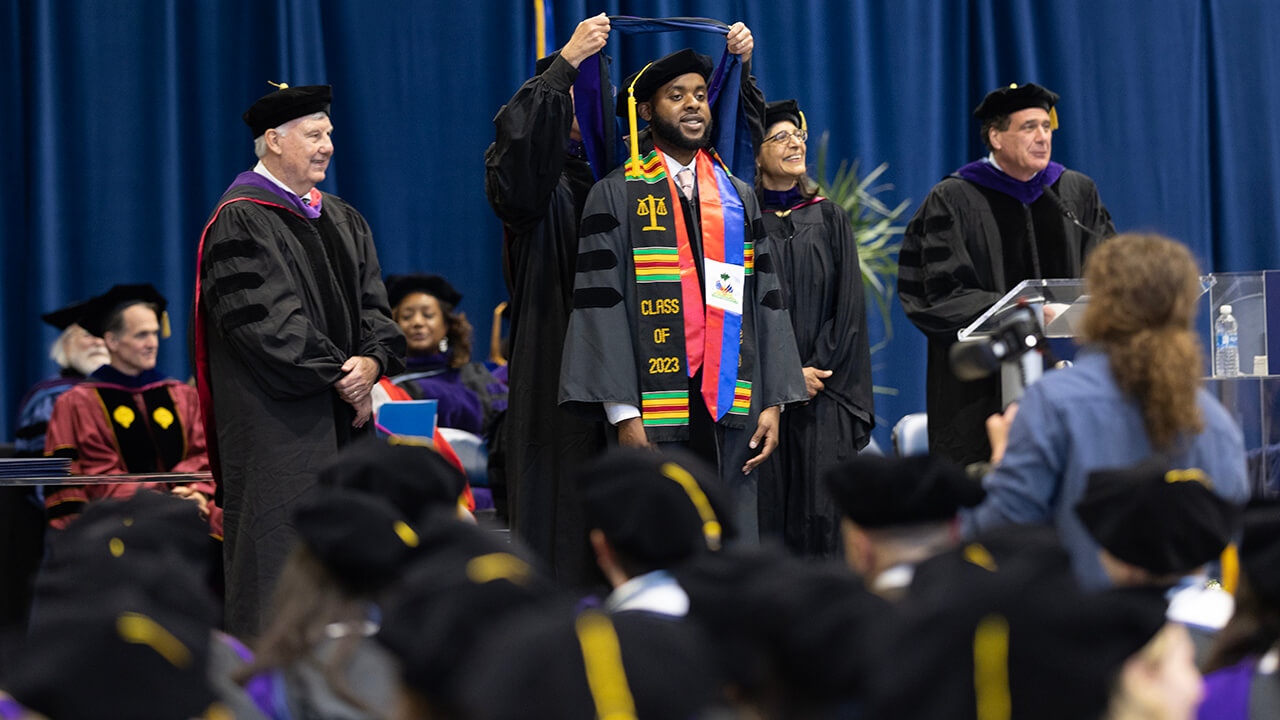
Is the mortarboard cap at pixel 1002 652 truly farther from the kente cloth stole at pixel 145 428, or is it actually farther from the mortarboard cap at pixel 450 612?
the kente cloth stole at pixel 145 428

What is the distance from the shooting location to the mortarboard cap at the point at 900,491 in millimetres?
2551

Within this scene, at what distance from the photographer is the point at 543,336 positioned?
467 centimetres

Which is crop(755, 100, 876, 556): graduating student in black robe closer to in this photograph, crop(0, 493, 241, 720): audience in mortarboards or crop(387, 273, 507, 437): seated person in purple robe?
crop(387, 273, 507, 437): seated person in purple robe

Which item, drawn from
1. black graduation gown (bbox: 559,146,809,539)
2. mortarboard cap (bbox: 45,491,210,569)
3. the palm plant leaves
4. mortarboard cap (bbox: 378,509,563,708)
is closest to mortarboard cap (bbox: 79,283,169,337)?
black graduation gown (bbox: 559,146,809,539)

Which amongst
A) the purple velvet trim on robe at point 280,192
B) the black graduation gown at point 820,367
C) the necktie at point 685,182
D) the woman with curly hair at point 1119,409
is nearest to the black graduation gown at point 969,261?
the black graduation gown at point 820,367

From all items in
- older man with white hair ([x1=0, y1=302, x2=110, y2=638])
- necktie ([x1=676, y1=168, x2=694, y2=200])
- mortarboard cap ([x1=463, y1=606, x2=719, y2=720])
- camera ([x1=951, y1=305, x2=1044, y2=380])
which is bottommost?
older man with white hair ([x1=0, y1=302, x2=110, y2=638])

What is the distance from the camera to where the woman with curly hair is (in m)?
2.81

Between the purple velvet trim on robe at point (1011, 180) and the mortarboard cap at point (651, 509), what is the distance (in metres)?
3.58

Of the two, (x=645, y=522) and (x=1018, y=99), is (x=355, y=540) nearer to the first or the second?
(x=645, y=522)

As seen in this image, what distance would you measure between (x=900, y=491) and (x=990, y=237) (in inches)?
130

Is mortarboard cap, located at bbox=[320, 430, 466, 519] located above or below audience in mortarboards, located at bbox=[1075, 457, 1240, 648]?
above

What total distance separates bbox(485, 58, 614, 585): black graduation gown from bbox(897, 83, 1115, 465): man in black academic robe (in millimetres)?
1649

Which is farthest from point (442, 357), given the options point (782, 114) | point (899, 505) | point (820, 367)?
point (899, 505)

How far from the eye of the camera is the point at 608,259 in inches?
174
